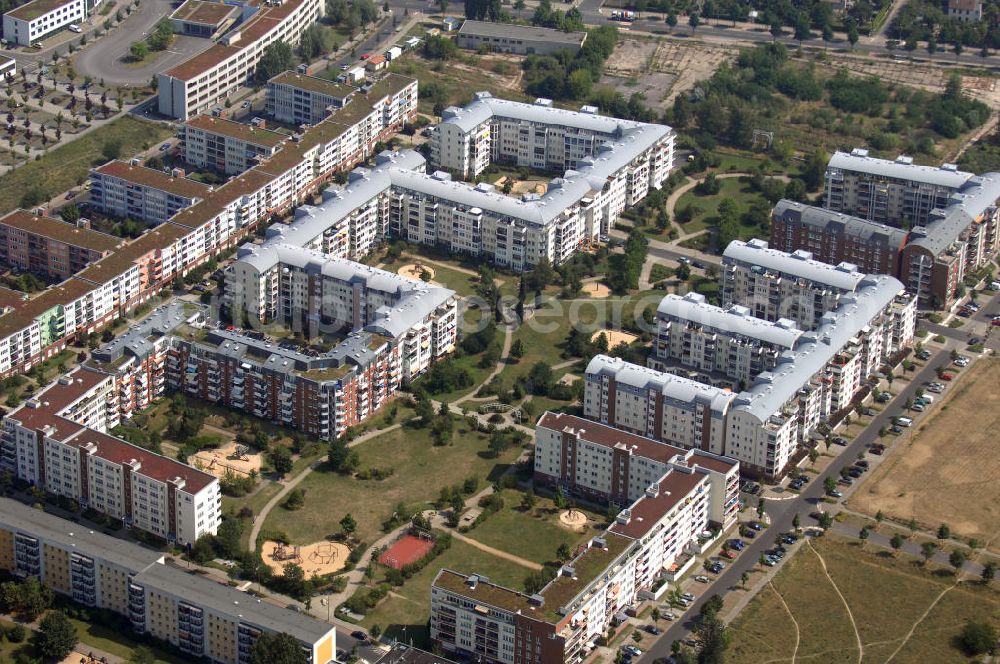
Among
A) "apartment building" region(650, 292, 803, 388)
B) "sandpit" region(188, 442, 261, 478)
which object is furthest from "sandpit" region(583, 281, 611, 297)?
"sandpit" region(188, 442, 261, 478)

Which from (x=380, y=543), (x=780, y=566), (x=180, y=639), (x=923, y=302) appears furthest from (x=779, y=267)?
(x=180, y=639)

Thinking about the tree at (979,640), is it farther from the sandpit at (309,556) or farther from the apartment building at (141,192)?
the apartment building at (141,192)

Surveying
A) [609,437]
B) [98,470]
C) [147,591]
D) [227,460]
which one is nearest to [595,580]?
[609,437]

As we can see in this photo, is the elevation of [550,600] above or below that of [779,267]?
below

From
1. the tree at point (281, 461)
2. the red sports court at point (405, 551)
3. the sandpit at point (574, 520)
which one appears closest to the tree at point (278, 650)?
the red sports court at point (405, 551)

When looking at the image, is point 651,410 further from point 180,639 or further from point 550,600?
point 180,639

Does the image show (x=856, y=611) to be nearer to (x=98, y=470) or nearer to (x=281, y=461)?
(x=281, y=461)

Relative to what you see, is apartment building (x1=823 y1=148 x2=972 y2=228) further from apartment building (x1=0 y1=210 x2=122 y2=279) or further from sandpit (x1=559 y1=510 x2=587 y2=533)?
→ apartment building (x1=0 y1=210 x2=122 y2=279)
